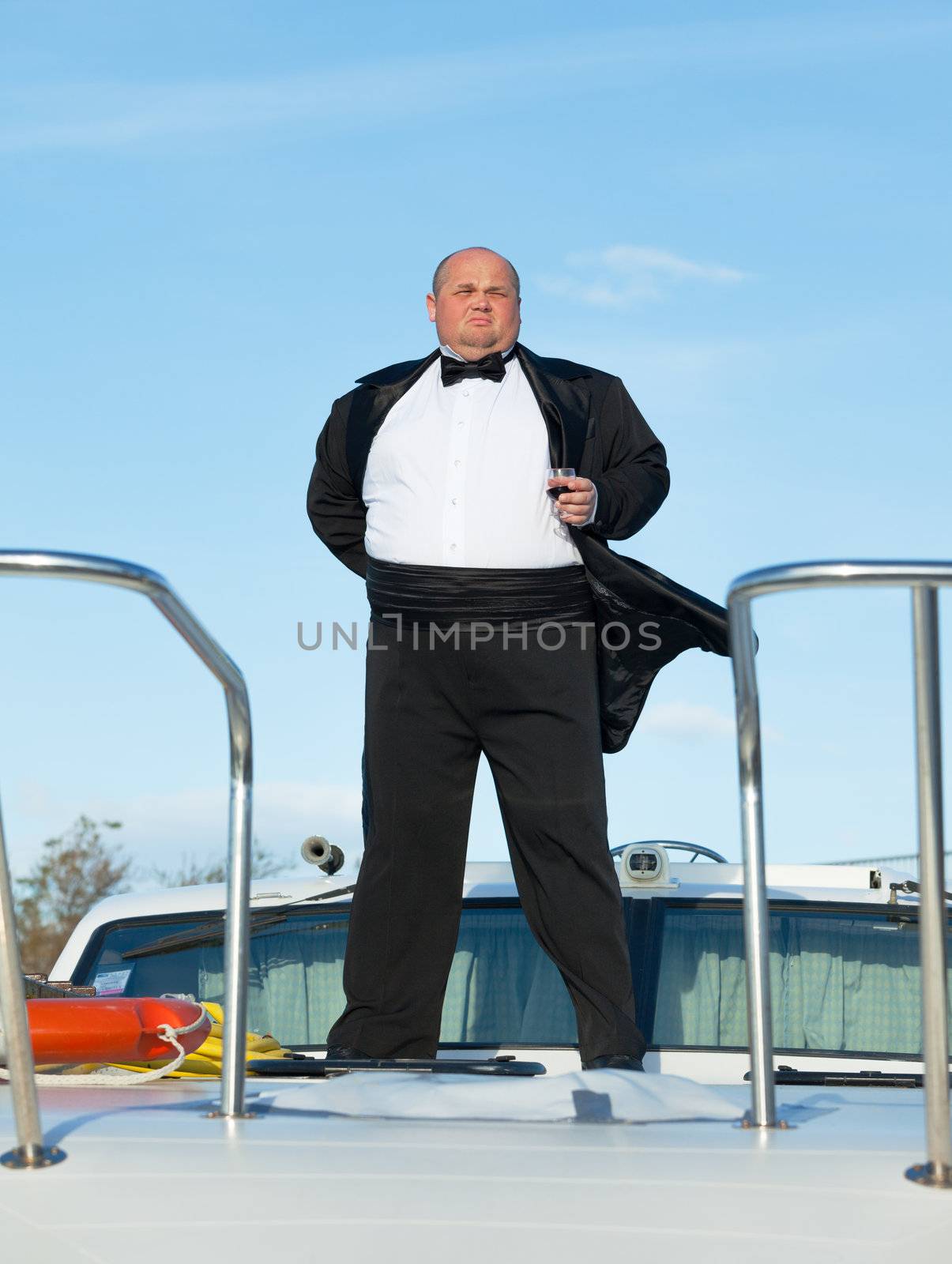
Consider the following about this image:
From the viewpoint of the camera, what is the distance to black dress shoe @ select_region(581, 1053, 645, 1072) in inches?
133

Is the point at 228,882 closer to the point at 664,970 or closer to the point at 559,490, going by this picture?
the point at 559,490

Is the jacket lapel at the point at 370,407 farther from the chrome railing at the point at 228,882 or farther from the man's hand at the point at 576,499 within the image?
the chrome railing at the point at 228,882

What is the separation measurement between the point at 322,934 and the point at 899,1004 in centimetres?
170

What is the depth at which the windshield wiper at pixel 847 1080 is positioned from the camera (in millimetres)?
3717

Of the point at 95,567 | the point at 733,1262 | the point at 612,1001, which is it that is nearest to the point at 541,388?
the point at 612,1001

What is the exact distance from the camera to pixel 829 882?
5160mm

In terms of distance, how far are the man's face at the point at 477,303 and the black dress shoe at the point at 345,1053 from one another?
5.17ft

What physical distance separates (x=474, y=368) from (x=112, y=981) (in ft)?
8.14

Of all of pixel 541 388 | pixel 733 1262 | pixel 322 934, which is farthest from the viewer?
pixel 322 934

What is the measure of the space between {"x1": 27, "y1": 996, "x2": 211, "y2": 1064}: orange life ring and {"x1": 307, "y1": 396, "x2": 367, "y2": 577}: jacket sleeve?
1.17 metres

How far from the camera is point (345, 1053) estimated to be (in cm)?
362

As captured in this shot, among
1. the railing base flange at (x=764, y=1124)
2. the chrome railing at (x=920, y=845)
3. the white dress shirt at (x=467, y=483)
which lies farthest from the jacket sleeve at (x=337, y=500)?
the railing base flange at (x=764, y=1124)

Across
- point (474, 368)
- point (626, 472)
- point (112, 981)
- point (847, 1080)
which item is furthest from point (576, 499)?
point (112, 981)

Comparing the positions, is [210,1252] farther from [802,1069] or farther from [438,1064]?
[802,1069]
